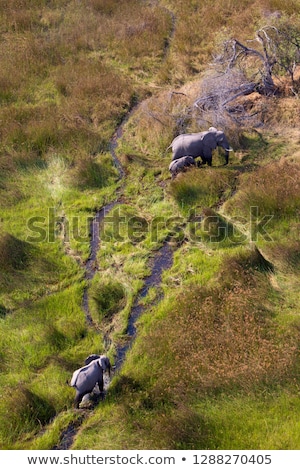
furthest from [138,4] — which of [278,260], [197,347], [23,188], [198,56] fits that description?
[197,347]

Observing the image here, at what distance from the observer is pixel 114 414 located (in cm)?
810

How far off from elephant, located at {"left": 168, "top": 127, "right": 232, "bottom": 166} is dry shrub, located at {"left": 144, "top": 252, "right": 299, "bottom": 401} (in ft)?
14.3

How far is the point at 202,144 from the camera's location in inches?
519

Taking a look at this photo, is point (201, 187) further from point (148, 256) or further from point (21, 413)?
point (21, 413)

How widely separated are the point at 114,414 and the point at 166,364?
4.28 ft

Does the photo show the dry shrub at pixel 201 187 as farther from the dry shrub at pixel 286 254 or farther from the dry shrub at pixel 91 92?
the dry shrub at pixel 91 92

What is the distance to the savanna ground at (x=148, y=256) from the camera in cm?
804

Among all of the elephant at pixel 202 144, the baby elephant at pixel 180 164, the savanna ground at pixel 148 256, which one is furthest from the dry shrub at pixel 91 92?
the baby elephant at pixel 180 164

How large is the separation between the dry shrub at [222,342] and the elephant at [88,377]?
99cm

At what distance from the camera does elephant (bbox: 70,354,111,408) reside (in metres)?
8.06

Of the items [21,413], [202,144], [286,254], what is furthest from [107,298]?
[202,144]
